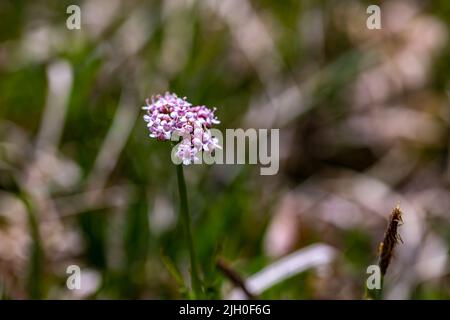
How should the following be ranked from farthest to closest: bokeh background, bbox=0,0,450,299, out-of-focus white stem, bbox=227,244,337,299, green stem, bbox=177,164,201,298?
bokeh background, bbox=0,0,450,299 → out-of-focus white stem, bbox=227,244,337,299 → green stem, bbox=177,164,201,298

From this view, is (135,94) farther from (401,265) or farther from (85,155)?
(401,265)

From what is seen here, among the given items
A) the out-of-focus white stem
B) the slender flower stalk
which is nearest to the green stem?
the slender flower stalk

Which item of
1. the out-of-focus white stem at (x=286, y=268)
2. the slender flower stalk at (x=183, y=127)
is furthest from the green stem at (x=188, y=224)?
the out-of-focus white stem at (x=286, y=268)

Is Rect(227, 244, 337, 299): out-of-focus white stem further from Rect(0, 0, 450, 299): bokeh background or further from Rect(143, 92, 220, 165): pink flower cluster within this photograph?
Rect(143, 92, 220, 165): pink flower cluster

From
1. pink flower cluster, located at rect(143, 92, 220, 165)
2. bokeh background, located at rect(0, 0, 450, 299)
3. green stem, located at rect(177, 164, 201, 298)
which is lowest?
green stem, located at rect(177, 164, 201, 298)

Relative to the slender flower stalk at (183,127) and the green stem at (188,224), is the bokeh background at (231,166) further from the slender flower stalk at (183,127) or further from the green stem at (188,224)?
the slender flower stalk at (183,127)
